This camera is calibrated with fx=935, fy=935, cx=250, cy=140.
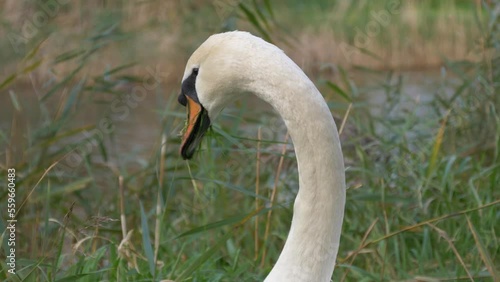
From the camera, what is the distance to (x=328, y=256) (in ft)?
7.44

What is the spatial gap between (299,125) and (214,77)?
27cm

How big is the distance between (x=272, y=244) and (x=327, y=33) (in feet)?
24.5

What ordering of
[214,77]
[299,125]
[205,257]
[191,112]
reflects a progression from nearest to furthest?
1. [299,125]
2. [214,77]
3. [191,112]
4. [205,257]

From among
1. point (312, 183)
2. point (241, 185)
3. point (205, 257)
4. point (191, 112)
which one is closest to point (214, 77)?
point (191, 112)

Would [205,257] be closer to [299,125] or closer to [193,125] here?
[193,125]

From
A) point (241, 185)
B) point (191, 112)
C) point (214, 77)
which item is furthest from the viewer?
point (241, 185)

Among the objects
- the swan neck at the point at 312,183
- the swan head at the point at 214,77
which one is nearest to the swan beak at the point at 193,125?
the swan head at the point at 214,77

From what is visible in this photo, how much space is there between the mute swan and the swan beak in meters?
0.07

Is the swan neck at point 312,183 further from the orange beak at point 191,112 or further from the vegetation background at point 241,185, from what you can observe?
the vegetation background at point 241,185

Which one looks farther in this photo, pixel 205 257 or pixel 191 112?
pixel 205 257

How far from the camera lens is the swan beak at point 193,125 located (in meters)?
2.44

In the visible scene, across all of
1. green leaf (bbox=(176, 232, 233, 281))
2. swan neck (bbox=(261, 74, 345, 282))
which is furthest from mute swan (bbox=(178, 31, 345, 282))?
green leaf (bbox=(176, 232, 233, 281))

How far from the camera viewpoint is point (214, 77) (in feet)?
7.57

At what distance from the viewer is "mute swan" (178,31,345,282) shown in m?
2.16
